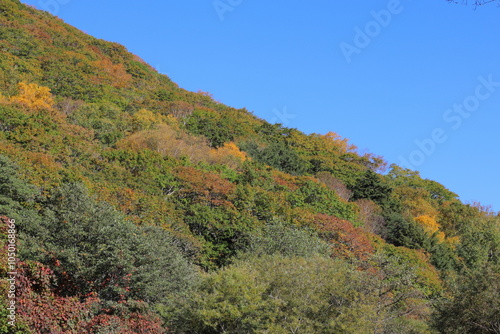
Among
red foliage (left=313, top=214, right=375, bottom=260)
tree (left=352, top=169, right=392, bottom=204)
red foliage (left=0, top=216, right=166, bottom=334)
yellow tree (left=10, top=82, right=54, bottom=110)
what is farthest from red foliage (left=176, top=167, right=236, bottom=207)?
tree (left=352, top=169, right=392, bottom=204)

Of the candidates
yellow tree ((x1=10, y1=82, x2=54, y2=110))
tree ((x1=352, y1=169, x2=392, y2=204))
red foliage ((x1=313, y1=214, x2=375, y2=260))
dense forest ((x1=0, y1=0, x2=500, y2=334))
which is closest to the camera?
dense forest ((x1=0, y1=0, x2=500, y2=334))

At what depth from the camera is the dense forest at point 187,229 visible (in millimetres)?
15492

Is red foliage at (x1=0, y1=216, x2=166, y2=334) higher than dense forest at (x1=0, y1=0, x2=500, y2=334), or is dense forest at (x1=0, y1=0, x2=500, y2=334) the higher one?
dense forest at (x1=0, y1=0, x2=500, y2=334)

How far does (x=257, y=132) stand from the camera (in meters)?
65.0

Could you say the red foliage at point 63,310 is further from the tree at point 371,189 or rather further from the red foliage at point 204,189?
the tree at point 371,189

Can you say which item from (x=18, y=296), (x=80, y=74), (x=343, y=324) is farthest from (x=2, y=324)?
(x=80, y=74)

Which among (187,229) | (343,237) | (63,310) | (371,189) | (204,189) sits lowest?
(63,310)

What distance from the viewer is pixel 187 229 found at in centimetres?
2814

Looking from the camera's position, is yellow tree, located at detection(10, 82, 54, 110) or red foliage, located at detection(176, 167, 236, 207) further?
yellow tree, located at detection(10, 82, 54, 110)

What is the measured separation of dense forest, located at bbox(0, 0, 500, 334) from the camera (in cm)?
1549

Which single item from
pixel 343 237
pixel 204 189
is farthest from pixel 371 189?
pixel 204 189

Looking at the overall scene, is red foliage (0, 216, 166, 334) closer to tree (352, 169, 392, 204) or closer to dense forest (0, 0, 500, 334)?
dense forest (0, 0, 500, 334)

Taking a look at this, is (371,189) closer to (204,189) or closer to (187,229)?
(204,189)

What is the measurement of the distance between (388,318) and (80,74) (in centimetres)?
4515
